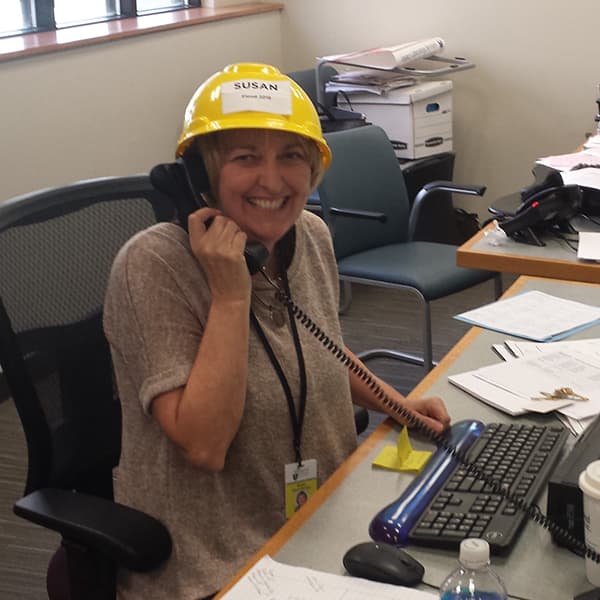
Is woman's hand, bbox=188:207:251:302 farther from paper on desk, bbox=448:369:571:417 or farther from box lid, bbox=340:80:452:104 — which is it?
box lid, bbox=340:80:452:104

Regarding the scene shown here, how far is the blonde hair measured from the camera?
4.99 feet

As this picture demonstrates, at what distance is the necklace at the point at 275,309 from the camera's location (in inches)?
62.7

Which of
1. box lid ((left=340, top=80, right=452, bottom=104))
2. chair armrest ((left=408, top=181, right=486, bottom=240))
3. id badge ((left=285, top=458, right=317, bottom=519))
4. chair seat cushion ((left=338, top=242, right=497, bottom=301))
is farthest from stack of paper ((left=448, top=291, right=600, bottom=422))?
box lid ((left=340, top=80, right=452, bottom=104))

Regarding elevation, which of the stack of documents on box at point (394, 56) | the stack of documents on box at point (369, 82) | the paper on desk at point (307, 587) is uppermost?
the stack of documents on box at point (394, 56)

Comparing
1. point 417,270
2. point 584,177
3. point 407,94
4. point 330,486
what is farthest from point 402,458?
point 407,94

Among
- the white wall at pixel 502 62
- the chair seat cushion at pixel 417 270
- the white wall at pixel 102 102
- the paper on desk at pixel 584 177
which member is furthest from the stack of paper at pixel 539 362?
the white wall at pixel 502 62

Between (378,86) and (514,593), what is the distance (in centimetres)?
349

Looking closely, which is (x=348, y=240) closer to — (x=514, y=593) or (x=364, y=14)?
(x=364, y=14)

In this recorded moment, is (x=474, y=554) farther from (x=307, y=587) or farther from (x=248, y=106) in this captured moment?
(x=248, y=106)

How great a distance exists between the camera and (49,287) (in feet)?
5.20

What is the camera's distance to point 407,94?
170 inches

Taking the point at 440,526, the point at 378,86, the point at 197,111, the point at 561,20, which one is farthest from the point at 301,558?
the point at 561,20

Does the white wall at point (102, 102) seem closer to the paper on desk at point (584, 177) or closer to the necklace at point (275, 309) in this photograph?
the paper on desk at point (584, 177)

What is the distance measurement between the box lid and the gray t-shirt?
2903 millimetres
